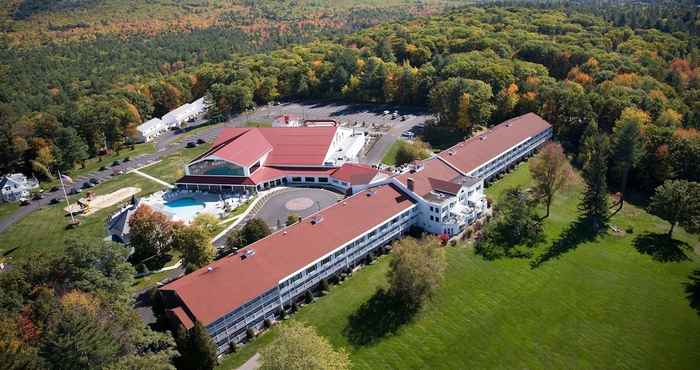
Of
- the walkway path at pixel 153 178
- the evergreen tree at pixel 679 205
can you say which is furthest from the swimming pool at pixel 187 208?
the evergreen tree at pixel 679 205

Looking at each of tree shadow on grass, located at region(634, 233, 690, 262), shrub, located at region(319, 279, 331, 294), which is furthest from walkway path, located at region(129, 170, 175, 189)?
tree shadow on grass, located at region(634, 233, 690, 262)

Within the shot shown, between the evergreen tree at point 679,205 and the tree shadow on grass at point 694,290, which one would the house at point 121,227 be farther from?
the evergreen tree at point 679,205

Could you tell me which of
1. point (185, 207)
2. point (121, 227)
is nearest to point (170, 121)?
point (185, 207)

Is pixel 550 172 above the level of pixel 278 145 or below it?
above

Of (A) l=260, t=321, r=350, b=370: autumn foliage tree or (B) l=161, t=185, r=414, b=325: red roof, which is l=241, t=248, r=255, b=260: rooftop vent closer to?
(B) l=161, t=185, r=414, b=325: red roof

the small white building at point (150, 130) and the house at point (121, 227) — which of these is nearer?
the house at point (121, 227)

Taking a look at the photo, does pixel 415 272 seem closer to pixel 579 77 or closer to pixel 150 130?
pixel 579 77
